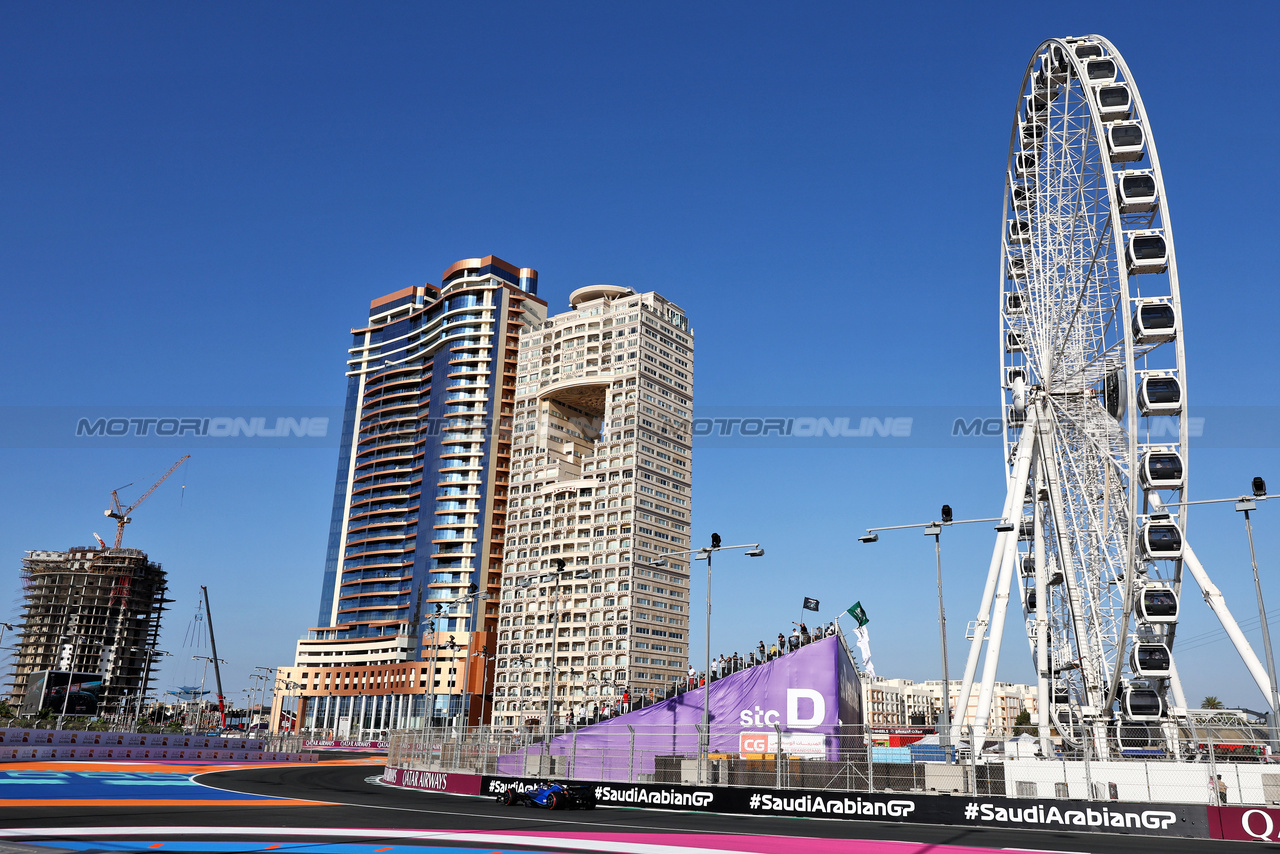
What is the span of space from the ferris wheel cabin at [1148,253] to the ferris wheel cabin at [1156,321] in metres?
1.44

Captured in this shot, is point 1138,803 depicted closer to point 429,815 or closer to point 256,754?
point 429,815

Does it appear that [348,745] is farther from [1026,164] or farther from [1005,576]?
[1026,164]

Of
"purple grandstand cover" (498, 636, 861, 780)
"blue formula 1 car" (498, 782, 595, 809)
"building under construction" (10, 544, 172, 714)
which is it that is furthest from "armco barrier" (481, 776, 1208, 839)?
"building under construction" (10, 544, 172, 714)

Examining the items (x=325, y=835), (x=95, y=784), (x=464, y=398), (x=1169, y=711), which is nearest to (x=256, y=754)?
(x=95, y=784)

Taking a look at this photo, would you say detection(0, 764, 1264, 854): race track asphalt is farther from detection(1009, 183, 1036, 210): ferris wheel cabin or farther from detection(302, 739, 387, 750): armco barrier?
detection(302, 739, 387, 750): armco barrier

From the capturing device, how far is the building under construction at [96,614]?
615 ft

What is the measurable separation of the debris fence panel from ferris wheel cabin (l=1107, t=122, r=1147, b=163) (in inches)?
841

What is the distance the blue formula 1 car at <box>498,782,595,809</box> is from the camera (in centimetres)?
3083

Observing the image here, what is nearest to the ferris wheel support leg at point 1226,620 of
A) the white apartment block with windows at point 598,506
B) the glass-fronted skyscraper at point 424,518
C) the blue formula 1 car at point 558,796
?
the blue formula 1 car at point 558,796

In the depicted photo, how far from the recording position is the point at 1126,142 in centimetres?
3512

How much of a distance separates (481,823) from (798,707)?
23.3 meters

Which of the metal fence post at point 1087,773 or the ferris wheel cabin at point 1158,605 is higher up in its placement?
the ferris wheel cabin at point 1158,605

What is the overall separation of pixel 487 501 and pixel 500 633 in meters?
22.0

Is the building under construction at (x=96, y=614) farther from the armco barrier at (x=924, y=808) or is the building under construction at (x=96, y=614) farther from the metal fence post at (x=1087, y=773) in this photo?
the metal fence post at (x=1087, y=773)
